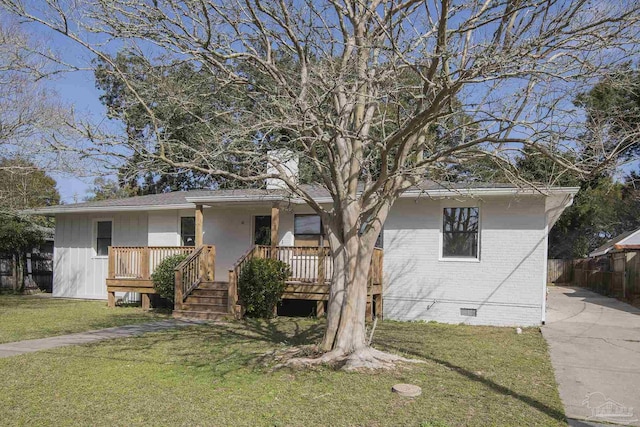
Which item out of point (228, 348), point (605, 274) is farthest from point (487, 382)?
point (605, 274)

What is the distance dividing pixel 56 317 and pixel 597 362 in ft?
39.0

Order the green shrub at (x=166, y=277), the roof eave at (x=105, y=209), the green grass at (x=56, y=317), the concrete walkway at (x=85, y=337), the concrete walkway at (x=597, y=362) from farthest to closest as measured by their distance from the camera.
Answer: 1. the roof eave at (x=105, y=209)
2. the green shrub at (x=166, y=277)
3. the green grass at (x=56, y=317)
4. the concrete walkway at (x=85, y=337)
5. the concrete walkway at (x=597, y=362)

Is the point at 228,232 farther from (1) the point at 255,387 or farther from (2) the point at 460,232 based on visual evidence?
(1) the point at 255,387

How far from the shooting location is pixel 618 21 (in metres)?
5.92

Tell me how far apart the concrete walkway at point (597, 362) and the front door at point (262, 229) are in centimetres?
796

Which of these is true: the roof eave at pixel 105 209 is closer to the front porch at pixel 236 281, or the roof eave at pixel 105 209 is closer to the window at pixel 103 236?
the window at pixel 103 236

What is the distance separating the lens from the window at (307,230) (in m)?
14.6

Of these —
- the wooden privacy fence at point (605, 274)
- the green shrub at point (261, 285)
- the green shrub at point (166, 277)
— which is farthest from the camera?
the wooden privacy fence at point (605, 274)

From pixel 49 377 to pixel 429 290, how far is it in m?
8.87

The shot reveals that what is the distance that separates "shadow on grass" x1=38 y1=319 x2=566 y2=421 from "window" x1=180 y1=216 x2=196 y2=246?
528 cm

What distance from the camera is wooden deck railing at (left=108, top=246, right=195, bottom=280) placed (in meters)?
15.1

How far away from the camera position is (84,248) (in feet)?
59.3

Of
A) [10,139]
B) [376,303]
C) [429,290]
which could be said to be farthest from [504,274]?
[10,139]

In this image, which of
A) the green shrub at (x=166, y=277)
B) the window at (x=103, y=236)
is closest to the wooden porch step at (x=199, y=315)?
the green shrub at (x=166, y=277)
